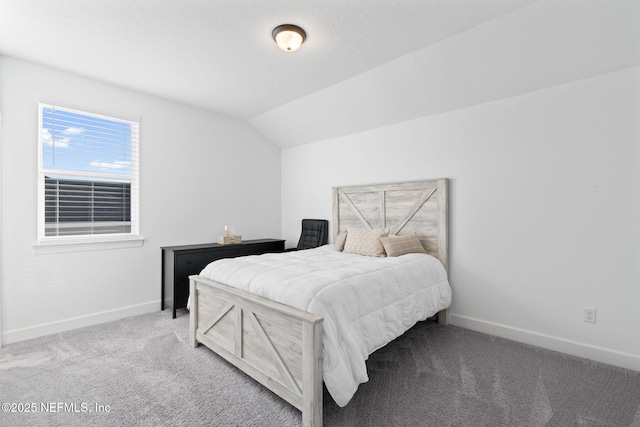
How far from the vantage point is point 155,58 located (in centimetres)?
286

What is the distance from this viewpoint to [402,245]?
3.30 meters

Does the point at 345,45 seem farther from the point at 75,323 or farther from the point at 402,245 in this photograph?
the point at 75,323

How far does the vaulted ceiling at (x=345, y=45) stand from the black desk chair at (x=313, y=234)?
1.85 m

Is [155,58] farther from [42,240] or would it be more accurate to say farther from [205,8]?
[42,240]

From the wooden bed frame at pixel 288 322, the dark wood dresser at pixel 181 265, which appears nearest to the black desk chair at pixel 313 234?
the wooden bed frame at pixel 288 322

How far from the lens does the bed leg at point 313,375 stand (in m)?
1.68

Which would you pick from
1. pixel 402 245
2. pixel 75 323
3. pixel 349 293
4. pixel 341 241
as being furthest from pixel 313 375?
pixel 75 323

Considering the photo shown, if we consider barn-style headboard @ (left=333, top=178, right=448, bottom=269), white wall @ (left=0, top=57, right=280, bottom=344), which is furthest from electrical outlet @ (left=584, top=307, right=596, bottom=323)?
white wall @ (left=0, top=57, right=280, bottom=344)

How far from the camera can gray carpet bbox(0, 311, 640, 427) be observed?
181 cm

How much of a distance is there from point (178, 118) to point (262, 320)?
10.5ft

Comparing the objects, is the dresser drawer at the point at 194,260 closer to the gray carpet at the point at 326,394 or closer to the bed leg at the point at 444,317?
the gray carpet at the point at 326,394

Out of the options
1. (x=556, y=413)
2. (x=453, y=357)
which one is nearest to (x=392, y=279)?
(x=453, y=357)

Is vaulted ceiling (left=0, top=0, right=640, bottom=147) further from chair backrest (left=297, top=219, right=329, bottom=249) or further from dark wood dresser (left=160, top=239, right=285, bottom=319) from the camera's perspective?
dark wood dresser (left=160, top=239, right=285, bottom=319)

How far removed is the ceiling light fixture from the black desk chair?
2608 mm
